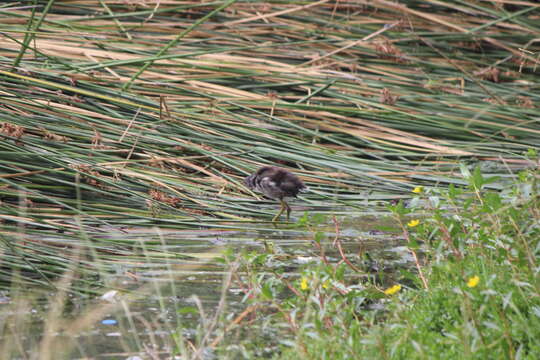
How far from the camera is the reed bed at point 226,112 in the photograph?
4.75 metres

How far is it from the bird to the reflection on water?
0.23m

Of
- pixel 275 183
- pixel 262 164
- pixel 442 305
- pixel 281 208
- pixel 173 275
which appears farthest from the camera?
pixel 262 164

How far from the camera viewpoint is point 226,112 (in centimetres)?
599

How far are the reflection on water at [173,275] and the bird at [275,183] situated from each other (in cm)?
23

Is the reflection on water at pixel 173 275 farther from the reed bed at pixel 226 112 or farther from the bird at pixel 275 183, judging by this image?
the bird at pixel 275 183

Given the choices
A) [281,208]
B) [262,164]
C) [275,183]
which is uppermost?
[262,164]

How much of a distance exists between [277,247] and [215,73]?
2.33m

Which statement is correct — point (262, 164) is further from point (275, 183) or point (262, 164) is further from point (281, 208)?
point (275, 183)

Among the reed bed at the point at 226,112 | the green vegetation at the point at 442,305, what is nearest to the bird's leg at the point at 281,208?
the reed bed at the point at 226,112

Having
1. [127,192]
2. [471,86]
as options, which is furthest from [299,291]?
[471,86]

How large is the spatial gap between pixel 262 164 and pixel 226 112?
0.57 metres

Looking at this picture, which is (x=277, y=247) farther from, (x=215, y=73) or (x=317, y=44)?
(x=317, y=44)

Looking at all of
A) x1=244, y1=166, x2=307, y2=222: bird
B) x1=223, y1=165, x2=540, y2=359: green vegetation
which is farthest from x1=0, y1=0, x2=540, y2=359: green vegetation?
x1=244, y1=166, x2=307, y2=222: bird

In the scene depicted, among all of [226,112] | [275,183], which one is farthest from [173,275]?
[226,112]
